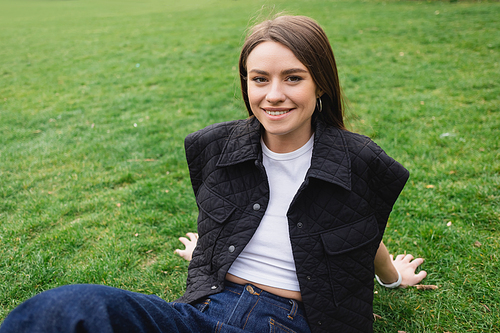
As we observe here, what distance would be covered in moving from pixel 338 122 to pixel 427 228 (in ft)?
5.35

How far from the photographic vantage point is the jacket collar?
174cm

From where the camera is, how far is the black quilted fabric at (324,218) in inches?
67.9

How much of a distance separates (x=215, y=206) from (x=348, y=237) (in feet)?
2.30

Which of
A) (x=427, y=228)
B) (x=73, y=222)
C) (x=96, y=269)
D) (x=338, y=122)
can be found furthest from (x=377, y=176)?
(x=73, y=222)

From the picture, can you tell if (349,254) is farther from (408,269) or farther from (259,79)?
(408,269)

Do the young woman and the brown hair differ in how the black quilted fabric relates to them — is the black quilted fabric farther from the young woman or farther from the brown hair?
the brown hair

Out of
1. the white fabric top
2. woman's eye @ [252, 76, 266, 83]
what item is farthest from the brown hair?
the white fabric top

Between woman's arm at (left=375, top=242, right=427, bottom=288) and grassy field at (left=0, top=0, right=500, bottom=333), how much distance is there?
0.09m

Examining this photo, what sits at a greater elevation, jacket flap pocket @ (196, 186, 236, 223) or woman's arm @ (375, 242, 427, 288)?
jacket flap pocket @ (196, 186, 236, 223)

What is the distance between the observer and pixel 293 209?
175 centimetres

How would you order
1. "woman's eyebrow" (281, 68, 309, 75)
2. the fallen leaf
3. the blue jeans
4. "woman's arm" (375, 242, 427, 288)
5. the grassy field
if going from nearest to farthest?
the blue jeans, "woman's eyebrow" (281, 68, 309, 75), "woman's arm" (375, 242, 427, 288), the fallen leaf, the grassy field

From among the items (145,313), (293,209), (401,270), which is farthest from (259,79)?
(401,270)

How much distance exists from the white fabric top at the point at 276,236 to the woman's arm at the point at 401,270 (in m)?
0.75

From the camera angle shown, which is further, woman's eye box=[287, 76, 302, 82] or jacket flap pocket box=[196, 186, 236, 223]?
jacket flap pocket box=[196, 186, 236, 223]
